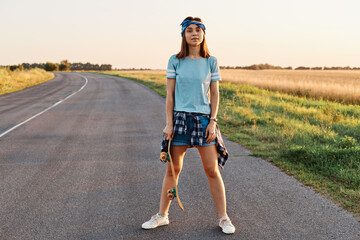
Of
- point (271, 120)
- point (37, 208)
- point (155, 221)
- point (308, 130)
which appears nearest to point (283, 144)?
point (308, 130)

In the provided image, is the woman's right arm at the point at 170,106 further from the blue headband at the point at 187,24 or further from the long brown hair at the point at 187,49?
the blue headband at the point at 187,24

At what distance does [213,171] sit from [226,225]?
56 cm

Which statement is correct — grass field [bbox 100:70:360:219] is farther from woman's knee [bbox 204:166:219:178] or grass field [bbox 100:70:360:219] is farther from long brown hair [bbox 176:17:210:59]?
long brown hair [bbox 176:17:210:59]

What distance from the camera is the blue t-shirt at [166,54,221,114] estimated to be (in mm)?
2898

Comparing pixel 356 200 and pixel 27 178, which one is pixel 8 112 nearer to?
pixel 27 178

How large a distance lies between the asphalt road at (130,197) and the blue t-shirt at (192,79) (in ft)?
4.23

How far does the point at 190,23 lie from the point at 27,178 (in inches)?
141

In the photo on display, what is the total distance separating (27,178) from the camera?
4797 mm

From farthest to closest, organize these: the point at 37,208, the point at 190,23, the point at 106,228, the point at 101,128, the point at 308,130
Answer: the point at 101,128, the point at 308,130, the point at 37,208, the point at 106,228, the point at 190,23

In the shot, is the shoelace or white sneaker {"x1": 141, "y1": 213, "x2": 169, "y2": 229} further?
white sneaker {"x1": 141, "y1": 213, "x2": 169, "y2": 229}

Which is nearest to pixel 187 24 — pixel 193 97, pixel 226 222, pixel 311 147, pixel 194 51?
pixel 194 51

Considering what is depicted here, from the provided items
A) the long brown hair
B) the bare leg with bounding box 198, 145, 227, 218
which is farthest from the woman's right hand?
the long brown hair

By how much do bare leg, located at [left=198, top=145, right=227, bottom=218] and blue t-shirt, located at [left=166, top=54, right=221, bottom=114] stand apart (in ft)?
1.26

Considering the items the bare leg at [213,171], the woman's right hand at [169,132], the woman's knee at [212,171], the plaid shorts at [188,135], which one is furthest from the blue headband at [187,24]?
the woman's knee at [212,171]
